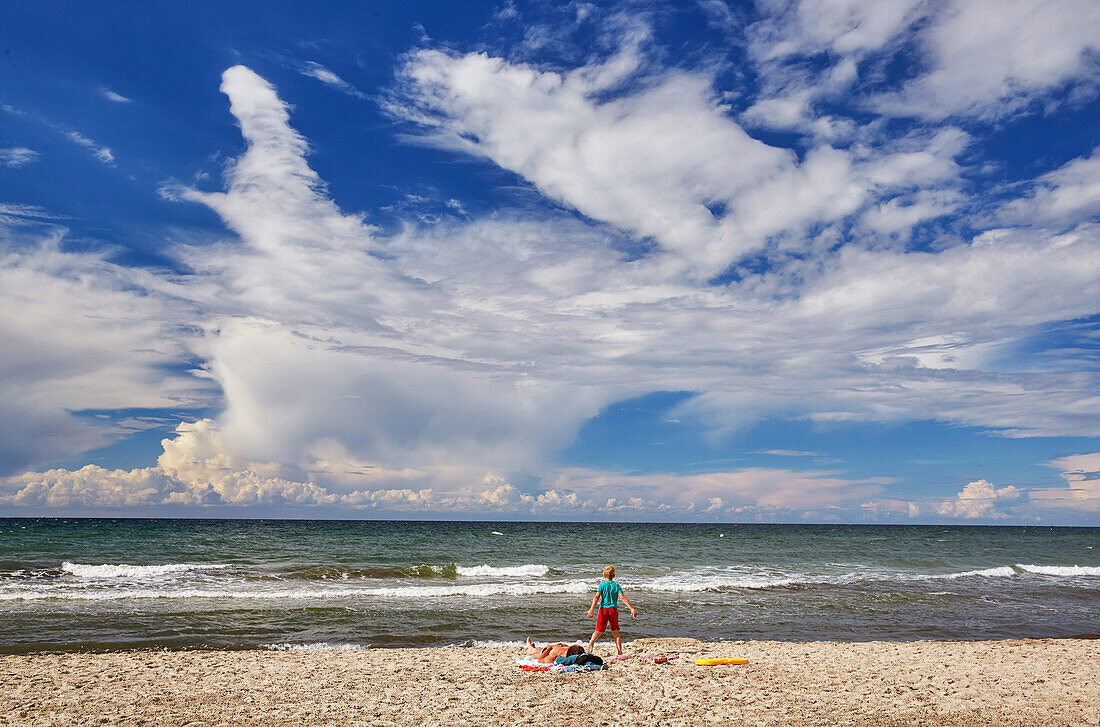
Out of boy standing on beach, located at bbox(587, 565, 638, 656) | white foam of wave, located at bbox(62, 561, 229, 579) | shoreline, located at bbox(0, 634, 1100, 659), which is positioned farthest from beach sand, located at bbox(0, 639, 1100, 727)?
white foam of wave, located at bbox(62, 561, 229, 579)

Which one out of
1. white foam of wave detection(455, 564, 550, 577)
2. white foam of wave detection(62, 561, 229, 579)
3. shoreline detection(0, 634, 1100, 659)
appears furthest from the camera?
white foam of wave detection(455, 564, 550, 577)

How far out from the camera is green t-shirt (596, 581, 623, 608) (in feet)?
41.0

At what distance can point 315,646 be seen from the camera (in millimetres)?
13930

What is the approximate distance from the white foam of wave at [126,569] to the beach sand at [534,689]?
15.0 metres

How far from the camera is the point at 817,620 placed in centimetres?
1803

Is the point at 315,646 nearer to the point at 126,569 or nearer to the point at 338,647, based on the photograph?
the point at 338,647

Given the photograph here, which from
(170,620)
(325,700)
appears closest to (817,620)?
(325,700)

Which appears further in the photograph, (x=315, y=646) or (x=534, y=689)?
(x=315, y=646)

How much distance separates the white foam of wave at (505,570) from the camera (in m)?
29.0

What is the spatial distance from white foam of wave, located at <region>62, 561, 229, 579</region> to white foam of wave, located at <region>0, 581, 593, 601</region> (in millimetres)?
4907

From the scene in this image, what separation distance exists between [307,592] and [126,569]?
1138cm

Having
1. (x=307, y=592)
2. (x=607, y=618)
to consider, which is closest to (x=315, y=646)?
(x=607, y=618)

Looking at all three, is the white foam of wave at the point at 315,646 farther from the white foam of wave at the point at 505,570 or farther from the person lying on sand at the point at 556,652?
the white foam of wave at the point at 505,570

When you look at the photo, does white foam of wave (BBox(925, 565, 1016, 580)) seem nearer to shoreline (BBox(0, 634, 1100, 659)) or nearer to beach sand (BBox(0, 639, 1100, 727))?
shoreline (BBox(0, 634, 1100, 659))
